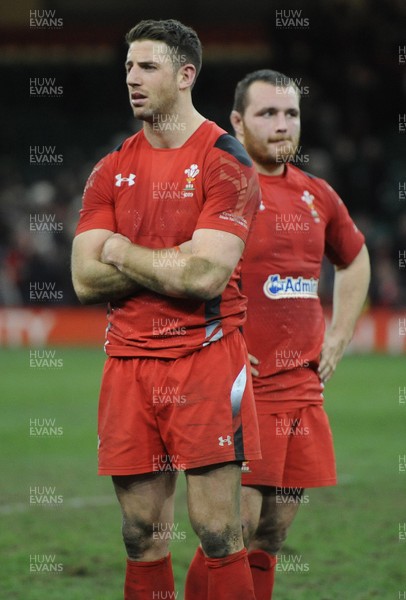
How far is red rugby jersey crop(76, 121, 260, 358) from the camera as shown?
13.4ft

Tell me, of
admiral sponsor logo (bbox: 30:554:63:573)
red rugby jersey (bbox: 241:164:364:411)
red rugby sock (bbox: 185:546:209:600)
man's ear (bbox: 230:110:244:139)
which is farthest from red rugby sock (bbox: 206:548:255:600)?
admiral sponsor logo (bbox: 30:554:63:573)

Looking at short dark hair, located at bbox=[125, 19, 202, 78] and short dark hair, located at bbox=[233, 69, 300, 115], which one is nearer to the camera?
short dark hair, located at bbox=[125, 19, 202, 78]

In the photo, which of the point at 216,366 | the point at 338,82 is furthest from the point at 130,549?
the point at 338,82

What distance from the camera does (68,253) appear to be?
19875 mm

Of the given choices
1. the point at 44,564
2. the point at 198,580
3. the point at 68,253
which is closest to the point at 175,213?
the point at 198,580

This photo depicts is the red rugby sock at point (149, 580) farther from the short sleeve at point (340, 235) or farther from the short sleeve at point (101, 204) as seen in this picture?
the short sleeve at point (340, 235)

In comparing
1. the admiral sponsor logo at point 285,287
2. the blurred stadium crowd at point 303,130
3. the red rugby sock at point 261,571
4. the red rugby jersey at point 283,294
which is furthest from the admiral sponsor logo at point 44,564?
the blurred stadium crowd at point 303,130

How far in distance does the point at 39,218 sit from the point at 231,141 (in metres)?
17.0

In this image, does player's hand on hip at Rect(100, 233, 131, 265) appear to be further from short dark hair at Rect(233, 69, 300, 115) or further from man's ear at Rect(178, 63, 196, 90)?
short dark hair at Rect(233, 69, 300, 115)

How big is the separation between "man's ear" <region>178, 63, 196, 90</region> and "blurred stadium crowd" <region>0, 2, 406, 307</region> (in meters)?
15.3

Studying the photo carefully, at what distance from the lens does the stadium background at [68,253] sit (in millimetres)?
6699

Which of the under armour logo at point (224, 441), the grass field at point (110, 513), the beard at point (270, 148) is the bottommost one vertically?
the grass field at point (110, 513)

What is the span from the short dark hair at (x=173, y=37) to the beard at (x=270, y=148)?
99cm

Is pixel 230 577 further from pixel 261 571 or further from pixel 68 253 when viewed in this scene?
pixel 68 253
